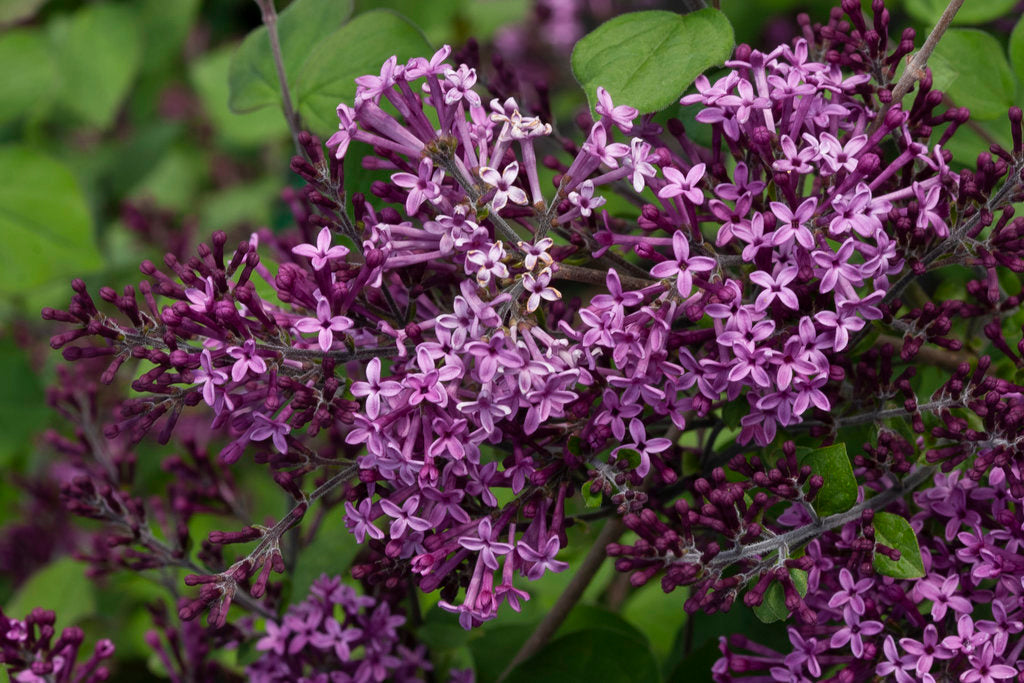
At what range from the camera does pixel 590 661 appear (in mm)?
1788

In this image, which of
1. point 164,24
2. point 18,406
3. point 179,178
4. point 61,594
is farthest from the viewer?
point 179,178

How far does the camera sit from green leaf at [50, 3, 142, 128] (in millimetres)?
3693

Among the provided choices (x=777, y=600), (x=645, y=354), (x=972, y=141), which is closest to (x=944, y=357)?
(x=972, y=141)

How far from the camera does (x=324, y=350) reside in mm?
1307

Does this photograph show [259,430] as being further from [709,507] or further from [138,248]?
[138,248]

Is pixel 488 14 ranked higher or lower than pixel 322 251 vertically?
lower

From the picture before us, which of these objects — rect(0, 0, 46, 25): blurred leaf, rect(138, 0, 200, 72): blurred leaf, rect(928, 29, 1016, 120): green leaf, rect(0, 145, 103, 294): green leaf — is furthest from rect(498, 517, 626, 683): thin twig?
rect(138, 0, 200, 72): blurred leaf

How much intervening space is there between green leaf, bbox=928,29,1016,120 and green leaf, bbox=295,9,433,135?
88 centimetres

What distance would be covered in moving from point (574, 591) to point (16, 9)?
2.79 meters

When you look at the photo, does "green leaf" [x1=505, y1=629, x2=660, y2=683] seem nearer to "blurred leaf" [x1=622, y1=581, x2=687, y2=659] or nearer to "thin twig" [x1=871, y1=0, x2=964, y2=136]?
"blurred leaf" [x1=622, y1=581, x2=687, y2=659]

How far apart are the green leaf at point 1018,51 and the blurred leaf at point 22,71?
110 inches

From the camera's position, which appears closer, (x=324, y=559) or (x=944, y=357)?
(x=944, y=357)

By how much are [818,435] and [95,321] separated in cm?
100

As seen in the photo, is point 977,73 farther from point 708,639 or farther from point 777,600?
point 708,639
